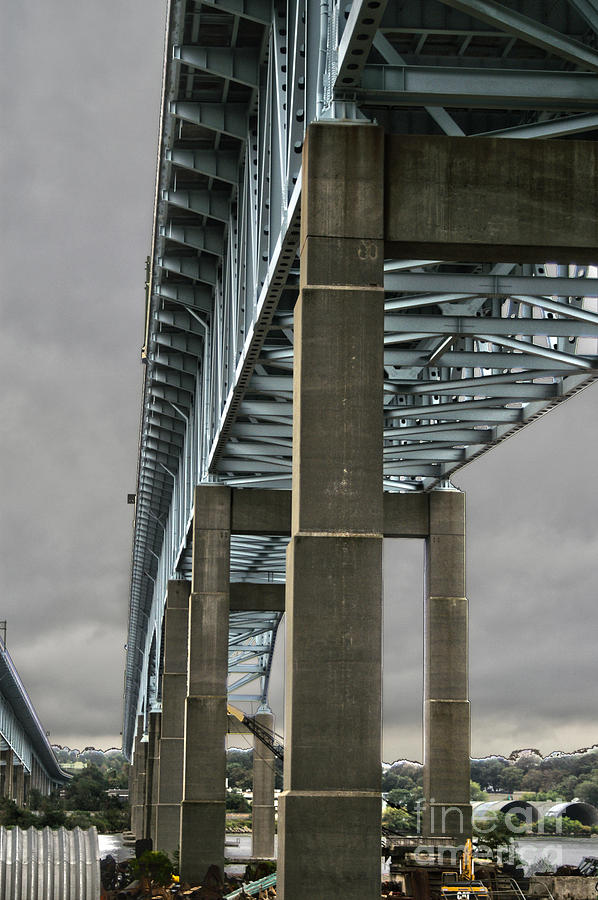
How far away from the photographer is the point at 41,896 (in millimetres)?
21688

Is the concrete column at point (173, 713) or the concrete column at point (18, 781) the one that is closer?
the concrete column at point (173, 713)

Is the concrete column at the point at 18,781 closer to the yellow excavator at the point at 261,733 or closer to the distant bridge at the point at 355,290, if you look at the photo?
the yellow excavator at the point at 261,733

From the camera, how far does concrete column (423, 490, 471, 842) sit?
38.9 meters

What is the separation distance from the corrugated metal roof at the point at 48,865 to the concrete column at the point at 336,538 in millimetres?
7412

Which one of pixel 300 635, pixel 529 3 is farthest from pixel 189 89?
pixel 300 635

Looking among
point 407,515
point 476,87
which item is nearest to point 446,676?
point 407,515

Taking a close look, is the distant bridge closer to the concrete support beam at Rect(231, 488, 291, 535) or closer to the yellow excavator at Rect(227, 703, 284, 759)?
the concrete support beam at Rect(231, 488, 291, 535)

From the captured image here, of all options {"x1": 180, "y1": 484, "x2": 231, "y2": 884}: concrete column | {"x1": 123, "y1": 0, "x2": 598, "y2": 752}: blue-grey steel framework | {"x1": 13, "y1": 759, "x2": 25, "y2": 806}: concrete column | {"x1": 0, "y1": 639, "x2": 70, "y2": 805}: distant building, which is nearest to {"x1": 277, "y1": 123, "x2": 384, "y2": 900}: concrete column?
{"x1": 123, "y1": 0, "x2": 598, "y2": 752}: blue-grey steel framework

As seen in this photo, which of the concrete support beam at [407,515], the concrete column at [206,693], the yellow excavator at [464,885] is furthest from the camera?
the concrete support beam at [407,515]

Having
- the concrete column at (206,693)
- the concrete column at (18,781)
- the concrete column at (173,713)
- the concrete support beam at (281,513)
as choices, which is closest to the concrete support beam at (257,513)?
the concrete support beam at (281,513)

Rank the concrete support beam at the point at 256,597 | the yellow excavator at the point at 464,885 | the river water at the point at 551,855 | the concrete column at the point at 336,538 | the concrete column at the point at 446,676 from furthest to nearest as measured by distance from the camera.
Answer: the river water at the point at 551,855 → the concrete support beam at the point at 256,597 → the concrete column at the point at 446,676 → the yellow excavator at the point at 464,885 → the concrete column at the point at 336,538

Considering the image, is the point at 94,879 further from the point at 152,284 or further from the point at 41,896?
the point at 152,284

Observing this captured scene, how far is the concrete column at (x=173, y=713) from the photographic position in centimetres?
5700

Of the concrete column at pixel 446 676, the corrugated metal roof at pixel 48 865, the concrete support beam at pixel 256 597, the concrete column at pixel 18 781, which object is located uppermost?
the concrete support beam at pixel 256 597
